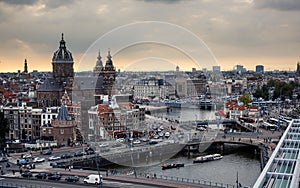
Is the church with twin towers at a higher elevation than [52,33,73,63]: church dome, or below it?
below

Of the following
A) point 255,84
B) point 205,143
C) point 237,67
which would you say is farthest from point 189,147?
point 237,67

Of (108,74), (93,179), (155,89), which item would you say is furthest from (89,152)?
(155,89)

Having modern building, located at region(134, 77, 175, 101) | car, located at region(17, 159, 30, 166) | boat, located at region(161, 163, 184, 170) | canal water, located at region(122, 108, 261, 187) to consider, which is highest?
modern building, located at region(134, 77, 175, 101)

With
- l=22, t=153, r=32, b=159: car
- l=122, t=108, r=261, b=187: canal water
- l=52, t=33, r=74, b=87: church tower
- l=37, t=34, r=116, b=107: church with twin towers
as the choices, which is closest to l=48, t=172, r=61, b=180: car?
l=122, t=108, r=261, b=187: canal water

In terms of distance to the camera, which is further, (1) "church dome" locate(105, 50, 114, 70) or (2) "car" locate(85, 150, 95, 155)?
(1) "church dome" locate(105, 50, 114, 70)

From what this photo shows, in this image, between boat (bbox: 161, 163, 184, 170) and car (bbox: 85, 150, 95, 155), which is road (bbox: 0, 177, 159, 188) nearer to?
boat (bbox: 161, 163, 184, 170)

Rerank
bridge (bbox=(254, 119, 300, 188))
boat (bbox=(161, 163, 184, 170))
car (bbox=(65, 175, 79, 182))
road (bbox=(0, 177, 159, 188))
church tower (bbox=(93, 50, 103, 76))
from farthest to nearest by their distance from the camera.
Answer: church tower (bbox=(93, 50, 103, 76)), boat (bbox=(161, 163, 184, 170)), car (bbox=(65, 175, 79, 182)), road (bbox=(0, 177, 159, 188)), bridge (bbox=(254, 119, 300, 188))

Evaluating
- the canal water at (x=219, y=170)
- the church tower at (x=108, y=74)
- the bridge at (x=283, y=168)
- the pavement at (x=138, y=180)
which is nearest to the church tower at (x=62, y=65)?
the church tower at (x=108, y=74)

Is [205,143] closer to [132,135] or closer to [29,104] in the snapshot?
[132,135]

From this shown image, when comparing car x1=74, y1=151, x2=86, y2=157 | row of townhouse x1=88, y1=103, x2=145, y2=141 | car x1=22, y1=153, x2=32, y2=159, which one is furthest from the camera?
row of townhouse x1=88, y1=103, x2=145, y2=141
